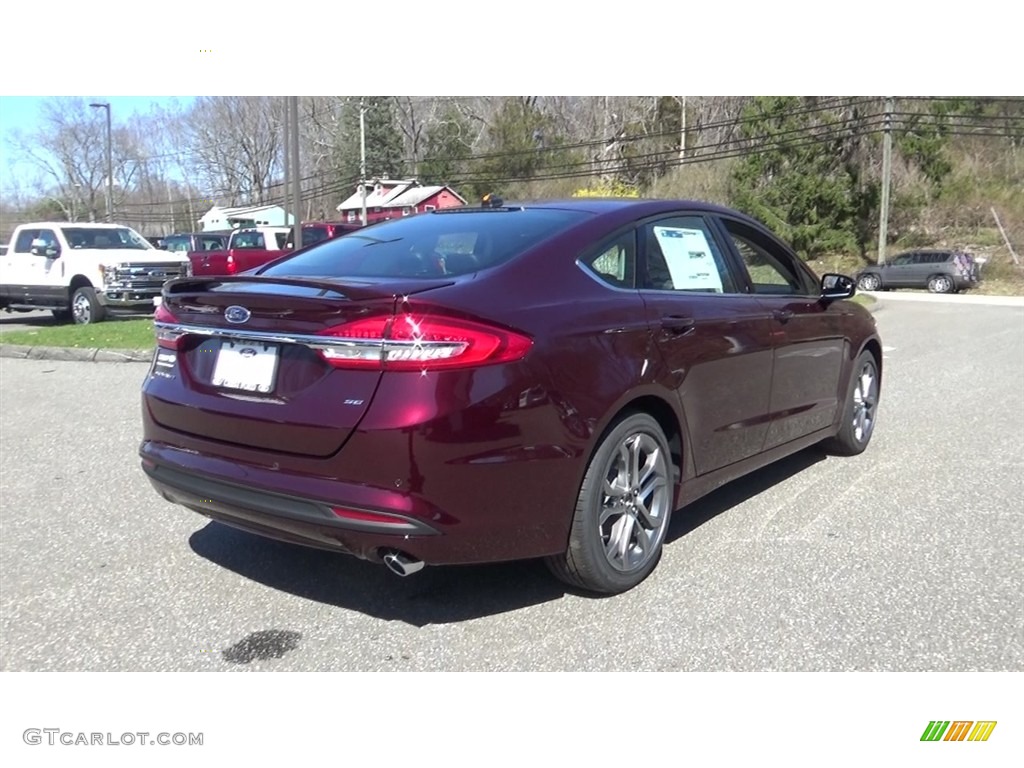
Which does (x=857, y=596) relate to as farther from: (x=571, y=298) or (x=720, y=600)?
(x=571, y=298)

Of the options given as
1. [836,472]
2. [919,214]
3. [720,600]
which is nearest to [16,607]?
[720,600]

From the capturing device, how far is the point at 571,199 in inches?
166

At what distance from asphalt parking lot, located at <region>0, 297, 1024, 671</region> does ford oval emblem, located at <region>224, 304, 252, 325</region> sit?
3.76ft

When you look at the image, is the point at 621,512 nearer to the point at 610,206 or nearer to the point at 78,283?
the point at 610,206

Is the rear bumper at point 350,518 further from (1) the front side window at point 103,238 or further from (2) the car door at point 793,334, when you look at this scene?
(1) the front side window at point 103,238

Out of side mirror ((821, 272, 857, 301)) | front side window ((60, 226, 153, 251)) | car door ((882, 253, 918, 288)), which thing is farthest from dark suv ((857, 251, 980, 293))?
side mirror ((821, 272, 857, 301))

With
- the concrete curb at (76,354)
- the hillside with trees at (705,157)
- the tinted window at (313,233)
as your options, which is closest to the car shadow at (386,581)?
the concrete curb at (76,354)

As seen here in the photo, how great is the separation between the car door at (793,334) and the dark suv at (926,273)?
3025cm

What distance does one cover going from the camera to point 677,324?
3.72 m

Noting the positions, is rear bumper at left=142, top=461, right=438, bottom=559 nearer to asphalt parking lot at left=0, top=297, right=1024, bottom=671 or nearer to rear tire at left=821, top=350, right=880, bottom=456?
asphalt parking lot at left=0, top=297, right=1024, bottom=671

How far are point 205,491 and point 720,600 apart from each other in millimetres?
2041

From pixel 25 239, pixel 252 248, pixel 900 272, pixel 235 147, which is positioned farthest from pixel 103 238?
pixel 900 272

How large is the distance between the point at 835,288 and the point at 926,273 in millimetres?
30857

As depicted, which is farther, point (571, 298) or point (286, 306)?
point (571, 298)
